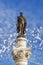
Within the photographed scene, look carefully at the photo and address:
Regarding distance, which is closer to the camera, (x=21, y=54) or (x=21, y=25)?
(x=21, y=54)

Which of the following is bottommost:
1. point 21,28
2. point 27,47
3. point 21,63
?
point 21,63

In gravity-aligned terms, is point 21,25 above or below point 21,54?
above

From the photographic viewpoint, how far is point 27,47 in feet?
102

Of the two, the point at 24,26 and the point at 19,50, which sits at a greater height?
the point at 24,26

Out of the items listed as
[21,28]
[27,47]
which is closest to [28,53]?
[27,47]

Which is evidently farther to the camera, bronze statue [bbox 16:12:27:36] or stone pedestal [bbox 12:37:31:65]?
bronze statue [bbox 16:12:27:36]

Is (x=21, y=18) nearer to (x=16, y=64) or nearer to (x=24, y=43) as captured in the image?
(x=24, y=43)

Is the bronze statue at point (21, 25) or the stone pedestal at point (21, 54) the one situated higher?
the bronze statue at point (21, 25)

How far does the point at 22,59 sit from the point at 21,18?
5656 millimetres

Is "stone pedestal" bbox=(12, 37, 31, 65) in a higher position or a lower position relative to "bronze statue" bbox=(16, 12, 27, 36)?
lower

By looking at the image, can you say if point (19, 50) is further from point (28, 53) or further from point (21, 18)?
point (21, 18)

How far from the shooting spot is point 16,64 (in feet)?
101

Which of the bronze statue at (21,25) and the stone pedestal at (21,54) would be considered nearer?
the stone pedestal at (21,54)

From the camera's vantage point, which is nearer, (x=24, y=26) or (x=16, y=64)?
(x=16, y=64)
